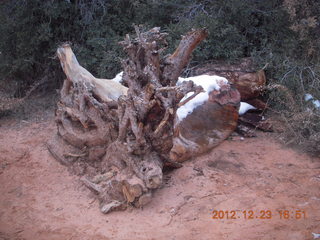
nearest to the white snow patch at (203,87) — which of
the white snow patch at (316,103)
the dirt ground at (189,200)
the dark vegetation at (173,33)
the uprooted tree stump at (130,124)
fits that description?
the dirt ground at (189,200)

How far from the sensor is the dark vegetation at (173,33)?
19.0ft

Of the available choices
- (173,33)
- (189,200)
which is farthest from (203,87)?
(189,200)

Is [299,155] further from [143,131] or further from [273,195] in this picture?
[143,131]

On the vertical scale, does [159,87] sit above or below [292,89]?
above

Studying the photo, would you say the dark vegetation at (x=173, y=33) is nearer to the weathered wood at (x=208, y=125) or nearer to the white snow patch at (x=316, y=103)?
the white snow patch at (x=316, y=103)

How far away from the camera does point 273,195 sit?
3605mm

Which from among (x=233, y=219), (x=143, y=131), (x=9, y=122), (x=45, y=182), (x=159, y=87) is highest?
(x=159, y=87)

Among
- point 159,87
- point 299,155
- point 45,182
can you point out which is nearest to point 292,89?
point 299,155

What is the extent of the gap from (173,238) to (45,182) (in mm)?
1810

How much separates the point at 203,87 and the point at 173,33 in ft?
5.59

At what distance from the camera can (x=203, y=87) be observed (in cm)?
507

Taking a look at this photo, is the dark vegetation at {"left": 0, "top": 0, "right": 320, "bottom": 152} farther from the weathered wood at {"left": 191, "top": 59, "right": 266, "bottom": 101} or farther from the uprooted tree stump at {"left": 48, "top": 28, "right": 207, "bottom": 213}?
the uprooted tree stump at {"left": 48, "top": 28, "right": 207, "bottom": 213}

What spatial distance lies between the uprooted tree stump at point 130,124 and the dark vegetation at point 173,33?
1.79 m

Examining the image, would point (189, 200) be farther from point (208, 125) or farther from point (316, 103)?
point (316, 103)
